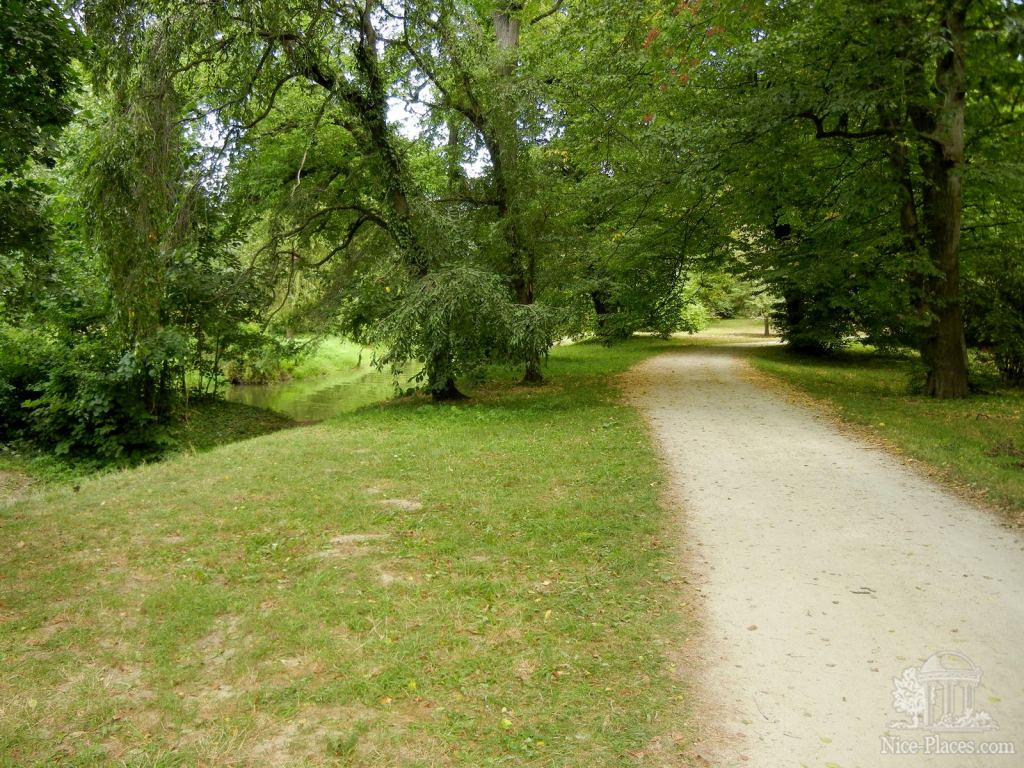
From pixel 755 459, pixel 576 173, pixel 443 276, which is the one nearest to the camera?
pixel 755 459

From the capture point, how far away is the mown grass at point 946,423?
22.4 ft

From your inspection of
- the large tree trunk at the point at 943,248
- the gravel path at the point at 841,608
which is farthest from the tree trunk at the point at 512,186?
the large tree trunk at the point at 943,248

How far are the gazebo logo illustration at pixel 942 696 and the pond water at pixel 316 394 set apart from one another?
12802 millimetres

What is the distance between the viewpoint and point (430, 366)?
38.2ft

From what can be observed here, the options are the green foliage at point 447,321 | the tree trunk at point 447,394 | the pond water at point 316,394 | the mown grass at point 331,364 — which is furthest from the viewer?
the mown grass at point 331,364

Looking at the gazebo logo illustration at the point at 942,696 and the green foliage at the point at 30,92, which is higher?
the green foliage at the point at 30,92

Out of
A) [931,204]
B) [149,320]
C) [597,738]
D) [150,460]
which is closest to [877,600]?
[597,738]

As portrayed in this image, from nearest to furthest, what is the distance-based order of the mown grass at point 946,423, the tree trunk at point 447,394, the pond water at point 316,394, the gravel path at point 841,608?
the gravel path at point 841,608 < the mown grass at point 946,423 < the tree trunk at point 447,394 < the pond water at point 316,394

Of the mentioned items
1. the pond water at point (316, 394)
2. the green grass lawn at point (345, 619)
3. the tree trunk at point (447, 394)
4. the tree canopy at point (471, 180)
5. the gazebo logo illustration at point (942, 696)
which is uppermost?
the tree canopy at point (471, 180)

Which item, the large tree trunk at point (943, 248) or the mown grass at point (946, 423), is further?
the large tree trunk at point (943, 248)

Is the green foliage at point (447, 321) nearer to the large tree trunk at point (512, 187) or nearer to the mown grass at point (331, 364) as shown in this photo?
the large tree trunk at point (512, 187)

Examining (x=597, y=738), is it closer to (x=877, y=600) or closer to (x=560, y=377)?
(x=877, y=600)

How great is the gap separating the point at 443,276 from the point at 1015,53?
8.00 m

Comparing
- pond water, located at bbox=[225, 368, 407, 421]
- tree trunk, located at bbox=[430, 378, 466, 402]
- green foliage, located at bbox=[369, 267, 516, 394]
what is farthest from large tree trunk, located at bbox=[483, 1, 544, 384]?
pond water, located at bbox=[225, 368, 407, 421]
